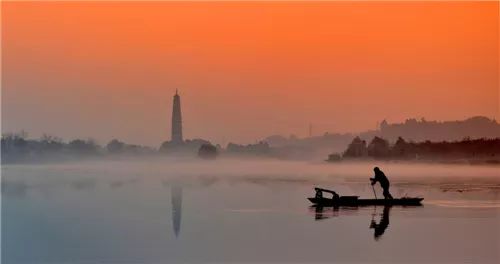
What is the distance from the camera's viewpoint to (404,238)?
3.79m

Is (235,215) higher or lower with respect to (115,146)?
lower

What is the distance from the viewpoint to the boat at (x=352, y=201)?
3926 millimetres

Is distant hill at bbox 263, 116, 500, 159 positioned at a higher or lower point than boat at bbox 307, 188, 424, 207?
higher

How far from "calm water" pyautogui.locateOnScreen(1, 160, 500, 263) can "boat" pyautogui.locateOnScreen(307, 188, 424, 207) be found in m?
0.03

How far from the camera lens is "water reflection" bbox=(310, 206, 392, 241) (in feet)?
12.6

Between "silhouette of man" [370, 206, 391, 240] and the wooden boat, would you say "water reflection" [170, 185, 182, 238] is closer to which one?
the wooden boat

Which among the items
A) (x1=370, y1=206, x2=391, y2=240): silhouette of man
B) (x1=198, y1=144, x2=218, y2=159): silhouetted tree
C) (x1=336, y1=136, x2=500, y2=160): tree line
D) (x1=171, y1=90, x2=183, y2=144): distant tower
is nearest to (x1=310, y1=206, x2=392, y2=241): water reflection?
(x1=370, y1=206, x2=391, y2=240): silhouette of man

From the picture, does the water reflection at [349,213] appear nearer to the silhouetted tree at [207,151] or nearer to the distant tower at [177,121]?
the silhouetted tree at [207,151]

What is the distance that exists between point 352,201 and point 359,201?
38mm

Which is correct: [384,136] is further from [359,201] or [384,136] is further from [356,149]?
[359,201]

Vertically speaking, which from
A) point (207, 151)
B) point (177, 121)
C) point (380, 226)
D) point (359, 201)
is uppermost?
point (177, 121)

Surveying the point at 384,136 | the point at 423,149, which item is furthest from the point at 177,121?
the point at 423,149

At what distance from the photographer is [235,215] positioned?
3.87 meters

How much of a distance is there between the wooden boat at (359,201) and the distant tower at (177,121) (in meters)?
0.66
